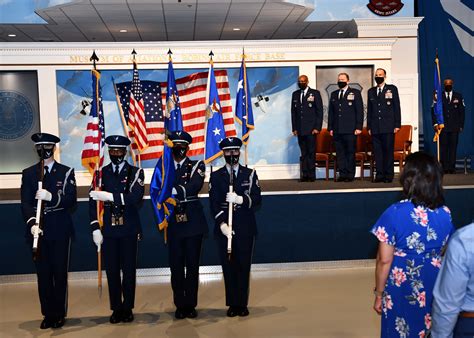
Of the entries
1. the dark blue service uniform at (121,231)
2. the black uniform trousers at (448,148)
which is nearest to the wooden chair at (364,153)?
the black uniform trousers at (448,148)

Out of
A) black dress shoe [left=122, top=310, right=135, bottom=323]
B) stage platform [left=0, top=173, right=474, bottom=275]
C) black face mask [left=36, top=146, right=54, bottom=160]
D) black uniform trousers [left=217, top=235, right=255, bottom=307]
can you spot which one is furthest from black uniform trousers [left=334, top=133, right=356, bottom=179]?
black face mask [left=36, top=146, right=54, bottom=160]

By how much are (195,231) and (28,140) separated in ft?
20.0

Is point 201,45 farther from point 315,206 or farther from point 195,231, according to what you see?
point 195,231

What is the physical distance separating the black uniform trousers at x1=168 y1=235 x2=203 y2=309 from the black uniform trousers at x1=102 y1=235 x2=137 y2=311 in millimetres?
367

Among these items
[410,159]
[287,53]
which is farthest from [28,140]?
[410,159]

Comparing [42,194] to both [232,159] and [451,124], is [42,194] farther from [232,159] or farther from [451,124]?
[451,124]

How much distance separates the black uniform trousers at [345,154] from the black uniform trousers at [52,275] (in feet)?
16.3

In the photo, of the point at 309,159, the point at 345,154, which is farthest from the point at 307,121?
the point at 345,154

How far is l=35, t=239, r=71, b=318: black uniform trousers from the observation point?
5.24 meters

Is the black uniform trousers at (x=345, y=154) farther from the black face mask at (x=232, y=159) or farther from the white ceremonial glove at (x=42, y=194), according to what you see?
the white ceremonial glove at (x=42, y=194)

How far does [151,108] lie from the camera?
33.9 feet

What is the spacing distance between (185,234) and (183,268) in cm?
32

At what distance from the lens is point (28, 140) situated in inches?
411

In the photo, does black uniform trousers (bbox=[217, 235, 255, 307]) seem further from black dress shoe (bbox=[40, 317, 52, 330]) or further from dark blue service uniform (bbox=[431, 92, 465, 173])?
dark blue service uniform (bbox=[431, 92, 465, 173])
